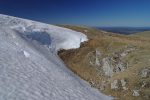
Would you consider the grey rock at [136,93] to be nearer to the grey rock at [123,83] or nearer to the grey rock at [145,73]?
the grey rock at [123,83]

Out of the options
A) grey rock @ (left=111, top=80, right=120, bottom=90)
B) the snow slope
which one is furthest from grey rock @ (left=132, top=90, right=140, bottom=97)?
the snow slope

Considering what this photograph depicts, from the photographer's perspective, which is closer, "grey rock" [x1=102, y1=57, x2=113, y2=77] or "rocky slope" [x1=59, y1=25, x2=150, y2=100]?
"rocky slope" [x1=59, y1=25, x2=150, y2=100]

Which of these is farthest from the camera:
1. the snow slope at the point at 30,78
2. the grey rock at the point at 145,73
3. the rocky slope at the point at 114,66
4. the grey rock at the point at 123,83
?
the grey rock at the point at 145,73

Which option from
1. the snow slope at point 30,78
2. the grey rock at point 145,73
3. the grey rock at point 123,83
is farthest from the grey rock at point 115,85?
the grey rock at point 145,73

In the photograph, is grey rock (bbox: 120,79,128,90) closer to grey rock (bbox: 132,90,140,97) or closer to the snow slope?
grey rock (bbox: 132,90,140,97)

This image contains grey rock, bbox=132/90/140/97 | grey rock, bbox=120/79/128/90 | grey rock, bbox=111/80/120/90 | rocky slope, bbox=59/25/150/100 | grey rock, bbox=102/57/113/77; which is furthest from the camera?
grey rock, bbox=102/57/113/77

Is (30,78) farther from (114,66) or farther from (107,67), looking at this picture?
(107,67)

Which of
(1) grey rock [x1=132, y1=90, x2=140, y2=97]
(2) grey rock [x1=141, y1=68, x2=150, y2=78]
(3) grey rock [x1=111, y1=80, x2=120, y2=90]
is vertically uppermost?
(2) grey rock [x1=141, y1=68, x2=150, y2=78]

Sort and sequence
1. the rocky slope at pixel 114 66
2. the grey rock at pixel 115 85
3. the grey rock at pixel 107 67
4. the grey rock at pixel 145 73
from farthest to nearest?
the grey rock at pixel 107 67, the grey rock at pixel 145 73, the grey rock at pixel 115 85, the rocky slope at pixel 114 66

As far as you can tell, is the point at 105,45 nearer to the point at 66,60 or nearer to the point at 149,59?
the point at 66,60

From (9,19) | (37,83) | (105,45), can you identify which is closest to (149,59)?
(105,45)
